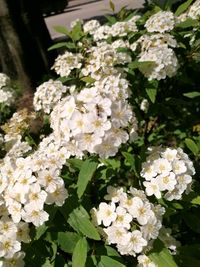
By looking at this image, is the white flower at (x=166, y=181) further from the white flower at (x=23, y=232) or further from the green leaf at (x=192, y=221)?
the white flower at (x=23, y=232)

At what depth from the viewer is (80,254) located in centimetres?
190

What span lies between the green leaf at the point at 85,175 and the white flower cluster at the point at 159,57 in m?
1.00

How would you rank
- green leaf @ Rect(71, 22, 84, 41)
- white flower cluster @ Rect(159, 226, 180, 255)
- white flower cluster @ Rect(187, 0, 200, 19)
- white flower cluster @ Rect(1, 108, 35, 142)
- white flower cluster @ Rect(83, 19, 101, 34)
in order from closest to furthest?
white flower cluster @ Rect(159, 226, 180, 255)
white flower cluster @ Rect(1, 108, 35, 142)
white flower cluster @ Rect(187, 0, 200, 19)
green leaf @ Rect(71, 22, 84, 41)
white flower cluster @ Rect(83, 19, 101, 34)

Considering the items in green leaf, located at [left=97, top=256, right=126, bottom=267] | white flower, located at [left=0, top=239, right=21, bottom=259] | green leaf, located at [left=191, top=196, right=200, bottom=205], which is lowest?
green leaf, located at [left=191, top=196, right=200, bottom=205]

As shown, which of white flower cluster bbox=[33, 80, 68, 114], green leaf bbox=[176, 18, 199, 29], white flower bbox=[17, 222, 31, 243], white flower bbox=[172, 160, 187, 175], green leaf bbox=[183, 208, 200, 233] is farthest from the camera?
green leaf bbox=[176, 18, 199, 29]

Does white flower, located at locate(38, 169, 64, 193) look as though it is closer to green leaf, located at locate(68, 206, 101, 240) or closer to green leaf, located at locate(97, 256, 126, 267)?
green leaf, located at locate(68, 206, 101, 240)

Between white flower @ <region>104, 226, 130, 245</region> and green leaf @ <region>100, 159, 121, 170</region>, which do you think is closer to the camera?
white flower @ <region>104, 226, 130, 245</region>

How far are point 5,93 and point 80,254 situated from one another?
2136 millimetres

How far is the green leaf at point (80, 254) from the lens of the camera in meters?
1.88

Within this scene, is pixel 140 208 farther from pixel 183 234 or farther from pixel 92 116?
pixel 183 234

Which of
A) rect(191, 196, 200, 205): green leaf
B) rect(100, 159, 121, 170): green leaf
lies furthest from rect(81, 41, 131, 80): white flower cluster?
rect(191, 196, 200, 205): green leaf

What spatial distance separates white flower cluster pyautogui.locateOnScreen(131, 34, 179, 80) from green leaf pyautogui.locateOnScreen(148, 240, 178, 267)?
1.25 meters

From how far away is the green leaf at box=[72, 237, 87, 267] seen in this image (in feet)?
6.15

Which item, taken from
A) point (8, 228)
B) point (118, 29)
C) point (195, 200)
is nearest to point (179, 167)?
point (195, 200)
